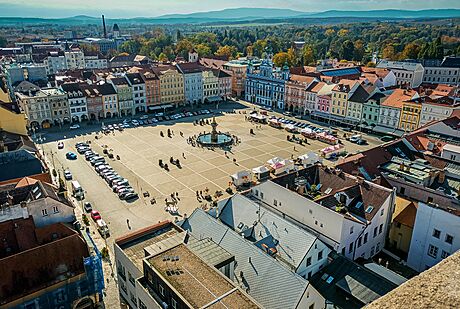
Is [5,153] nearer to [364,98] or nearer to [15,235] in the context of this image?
[15,235]

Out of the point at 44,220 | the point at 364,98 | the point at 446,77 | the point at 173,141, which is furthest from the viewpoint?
the point at 446,77

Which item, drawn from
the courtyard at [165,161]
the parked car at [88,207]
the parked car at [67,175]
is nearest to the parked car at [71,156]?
the courtyard at [165,161]

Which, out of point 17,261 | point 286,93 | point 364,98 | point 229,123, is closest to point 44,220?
point 17,261

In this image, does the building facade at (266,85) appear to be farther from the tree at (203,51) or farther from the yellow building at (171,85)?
the tree at (203,51)

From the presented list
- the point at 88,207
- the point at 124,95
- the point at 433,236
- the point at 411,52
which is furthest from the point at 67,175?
the point at 411,52

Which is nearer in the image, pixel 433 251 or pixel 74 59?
pixel 433 251

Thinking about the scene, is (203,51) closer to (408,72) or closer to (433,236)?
(408,72)

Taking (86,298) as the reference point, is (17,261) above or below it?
above

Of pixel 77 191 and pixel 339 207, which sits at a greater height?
pixel 339 207
